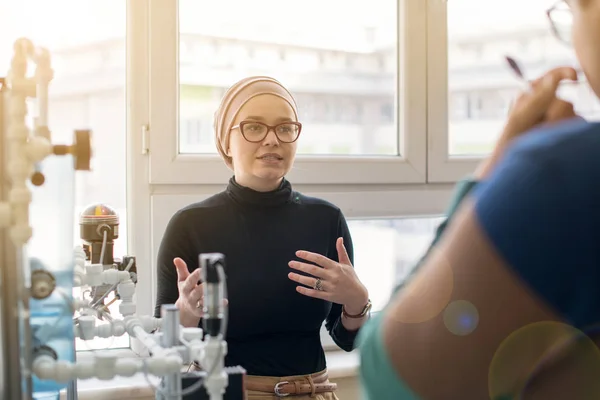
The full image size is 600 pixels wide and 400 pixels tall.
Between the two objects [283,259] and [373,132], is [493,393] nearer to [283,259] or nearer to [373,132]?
[283,259]

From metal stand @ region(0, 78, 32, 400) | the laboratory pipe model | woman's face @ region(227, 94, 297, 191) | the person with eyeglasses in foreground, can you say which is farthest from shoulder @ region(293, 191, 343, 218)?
the person with eyeglasses in foreground

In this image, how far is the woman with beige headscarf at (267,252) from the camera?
1.57m

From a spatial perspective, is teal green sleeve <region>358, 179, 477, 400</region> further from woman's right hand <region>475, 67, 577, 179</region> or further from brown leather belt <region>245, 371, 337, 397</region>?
brown leather belt <region>245, 371, 337, 397</region>

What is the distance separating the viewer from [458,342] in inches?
18.5

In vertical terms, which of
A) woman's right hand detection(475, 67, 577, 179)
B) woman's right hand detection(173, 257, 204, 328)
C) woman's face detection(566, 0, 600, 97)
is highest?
woman's face detection(566, 0, 600, 97)

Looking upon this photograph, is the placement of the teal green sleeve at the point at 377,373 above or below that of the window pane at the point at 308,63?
below

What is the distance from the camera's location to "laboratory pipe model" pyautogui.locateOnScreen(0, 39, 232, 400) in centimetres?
81

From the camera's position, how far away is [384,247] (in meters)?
2.43

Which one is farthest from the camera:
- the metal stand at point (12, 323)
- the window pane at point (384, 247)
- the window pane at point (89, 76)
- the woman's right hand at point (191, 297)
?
the window pane at point (384, 247)

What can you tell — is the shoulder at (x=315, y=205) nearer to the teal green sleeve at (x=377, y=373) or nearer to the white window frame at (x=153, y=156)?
the white window frame at (x=153, y=156)

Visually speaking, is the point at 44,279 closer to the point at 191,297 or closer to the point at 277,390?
the point at 191,297

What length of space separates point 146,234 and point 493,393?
166 centimetres

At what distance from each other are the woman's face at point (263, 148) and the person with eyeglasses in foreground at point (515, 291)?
3.77ft

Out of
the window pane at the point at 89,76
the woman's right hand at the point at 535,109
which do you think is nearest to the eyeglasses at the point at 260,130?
the window pane at the point at 89,76
